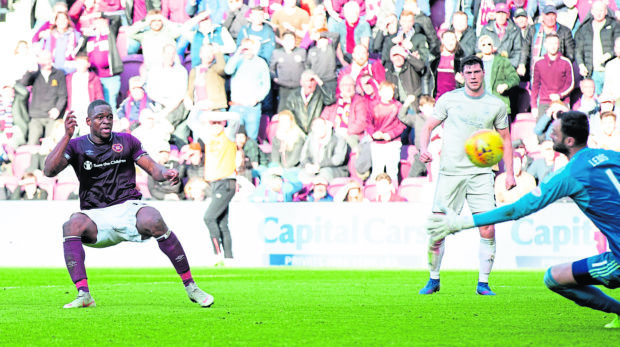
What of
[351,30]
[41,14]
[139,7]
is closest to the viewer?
[351,30]

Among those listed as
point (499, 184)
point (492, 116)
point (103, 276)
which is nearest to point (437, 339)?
point (492, 116)

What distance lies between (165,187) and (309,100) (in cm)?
331

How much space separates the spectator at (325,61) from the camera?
20922 mm

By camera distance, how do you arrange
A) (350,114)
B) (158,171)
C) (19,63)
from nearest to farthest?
(158,171)
(350,114)
(19,63)

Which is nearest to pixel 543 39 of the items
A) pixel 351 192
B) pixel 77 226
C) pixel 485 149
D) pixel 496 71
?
pixel 496 71

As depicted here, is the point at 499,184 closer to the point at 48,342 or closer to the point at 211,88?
the point at 211,88

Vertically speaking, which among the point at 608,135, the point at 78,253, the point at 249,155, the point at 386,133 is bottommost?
the point at 249,155

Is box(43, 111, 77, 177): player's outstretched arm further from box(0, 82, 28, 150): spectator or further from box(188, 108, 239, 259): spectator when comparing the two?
box(0, 82, 28, 150): spectator

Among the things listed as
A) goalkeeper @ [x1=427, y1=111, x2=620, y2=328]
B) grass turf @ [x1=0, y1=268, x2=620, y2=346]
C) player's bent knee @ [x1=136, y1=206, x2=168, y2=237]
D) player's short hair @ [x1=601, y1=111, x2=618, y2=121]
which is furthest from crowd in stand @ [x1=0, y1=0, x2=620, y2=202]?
goalkeeper @ [x1=427, y1=111, x2=620, y2=328]

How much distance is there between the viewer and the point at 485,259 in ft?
35.9

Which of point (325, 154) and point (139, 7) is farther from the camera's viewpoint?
point (139, 7)

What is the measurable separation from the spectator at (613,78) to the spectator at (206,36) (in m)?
7.46

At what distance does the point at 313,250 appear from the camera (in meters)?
17.9

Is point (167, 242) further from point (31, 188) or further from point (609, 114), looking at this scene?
point (31, 188)
